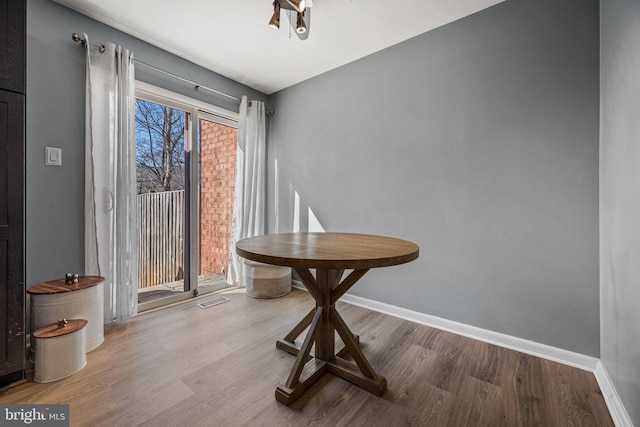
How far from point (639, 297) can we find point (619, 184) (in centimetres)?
57

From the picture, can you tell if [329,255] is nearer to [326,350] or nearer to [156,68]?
[326,350]

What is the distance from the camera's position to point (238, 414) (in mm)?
1281

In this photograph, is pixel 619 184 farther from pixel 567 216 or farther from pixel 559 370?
pixel 559 370

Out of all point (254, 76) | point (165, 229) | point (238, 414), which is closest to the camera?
point (238, 414)

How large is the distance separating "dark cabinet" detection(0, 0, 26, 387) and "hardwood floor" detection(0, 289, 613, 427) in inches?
10.1

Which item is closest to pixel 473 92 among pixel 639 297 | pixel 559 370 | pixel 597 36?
pixel 597 36

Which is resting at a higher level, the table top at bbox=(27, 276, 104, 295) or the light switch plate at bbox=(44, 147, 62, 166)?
the light switch plate at bbox=(44, 147, 62, 166)

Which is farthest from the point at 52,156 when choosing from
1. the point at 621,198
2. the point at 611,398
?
the point at 611,398

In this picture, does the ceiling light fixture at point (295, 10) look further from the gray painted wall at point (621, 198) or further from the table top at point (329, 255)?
the gray painted wall at point (621, 198)

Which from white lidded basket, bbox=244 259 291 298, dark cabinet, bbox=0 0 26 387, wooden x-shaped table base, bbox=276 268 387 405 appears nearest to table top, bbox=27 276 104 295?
dark cabinet, bbox=0 0 26 387

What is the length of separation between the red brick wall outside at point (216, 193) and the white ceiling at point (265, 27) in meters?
0.75

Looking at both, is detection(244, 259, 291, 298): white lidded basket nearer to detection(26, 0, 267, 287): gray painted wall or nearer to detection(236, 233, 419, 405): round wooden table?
detection(236, 233, 419, 405): round wooden table

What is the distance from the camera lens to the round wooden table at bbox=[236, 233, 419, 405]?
1.18 m

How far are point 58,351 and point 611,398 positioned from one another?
2.97 meters
